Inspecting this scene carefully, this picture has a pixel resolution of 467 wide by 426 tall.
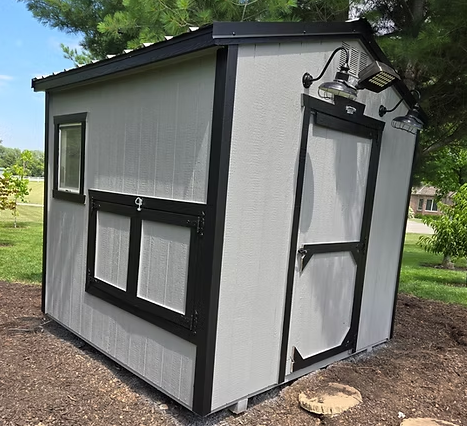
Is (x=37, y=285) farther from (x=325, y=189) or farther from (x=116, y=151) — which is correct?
(x=325, y=189)

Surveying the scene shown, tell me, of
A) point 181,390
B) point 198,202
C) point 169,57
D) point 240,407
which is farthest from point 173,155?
point 240,407

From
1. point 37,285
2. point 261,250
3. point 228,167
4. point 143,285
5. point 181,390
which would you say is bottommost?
point 37,285

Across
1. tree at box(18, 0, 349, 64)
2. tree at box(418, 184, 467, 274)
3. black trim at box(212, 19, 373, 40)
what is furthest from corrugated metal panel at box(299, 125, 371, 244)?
tree at box(418, 184, 467, 274)

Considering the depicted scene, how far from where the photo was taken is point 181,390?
8.21ft

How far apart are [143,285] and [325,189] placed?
1513 mm

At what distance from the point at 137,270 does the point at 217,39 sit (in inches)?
65.0

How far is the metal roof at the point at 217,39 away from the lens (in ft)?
7.09

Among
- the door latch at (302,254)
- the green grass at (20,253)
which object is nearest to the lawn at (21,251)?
the green grass at (20,253)

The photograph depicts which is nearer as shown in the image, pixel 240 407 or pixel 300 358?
pixel 240 407

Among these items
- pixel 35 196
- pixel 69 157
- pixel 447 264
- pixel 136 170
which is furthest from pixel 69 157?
pixel 35 196

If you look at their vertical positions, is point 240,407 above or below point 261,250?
below

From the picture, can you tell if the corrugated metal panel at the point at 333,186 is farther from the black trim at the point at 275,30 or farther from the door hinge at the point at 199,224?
the door hinge at the point at 199,224

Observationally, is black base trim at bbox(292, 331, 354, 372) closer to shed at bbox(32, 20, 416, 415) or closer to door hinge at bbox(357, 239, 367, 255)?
shed at bbox(32, 20, 416, 415)

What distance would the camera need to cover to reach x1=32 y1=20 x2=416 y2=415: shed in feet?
7.68
